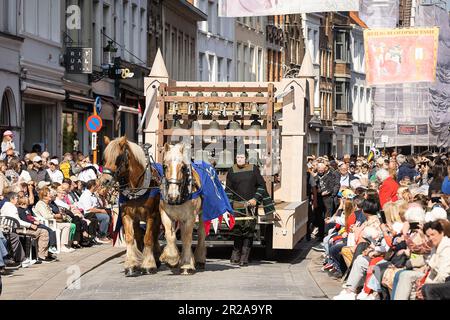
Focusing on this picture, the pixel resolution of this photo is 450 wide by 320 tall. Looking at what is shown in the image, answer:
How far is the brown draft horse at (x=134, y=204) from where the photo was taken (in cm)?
1866

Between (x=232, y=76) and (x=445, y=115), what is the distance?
14612 millimetres

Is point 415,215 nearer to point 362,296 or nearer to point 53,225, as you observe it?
point 362,296

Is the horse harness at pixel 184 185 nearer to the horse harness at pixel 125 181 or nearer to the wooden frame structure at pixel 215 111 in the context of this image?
the horse harness at pixel 125 181

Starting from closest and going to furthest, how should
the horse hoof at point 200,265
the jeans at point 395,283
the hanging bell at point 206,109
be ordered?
the jeans at point 395,283
the horse hoof at point 200,265
the hanging bell at point 206,109

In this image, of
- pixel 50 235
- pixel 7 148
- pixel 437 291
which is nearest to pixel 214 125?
pixel 50 235

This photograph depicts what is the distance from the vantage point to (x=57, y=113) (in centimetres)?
3812

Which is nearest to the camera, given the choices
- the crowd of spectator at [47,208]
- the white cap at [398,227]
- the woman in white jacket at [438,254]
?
the woman in white jacket at [438,254]

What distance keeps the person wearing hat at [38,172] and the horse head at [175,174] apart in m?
8.58

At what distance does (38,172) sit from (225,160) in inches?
197

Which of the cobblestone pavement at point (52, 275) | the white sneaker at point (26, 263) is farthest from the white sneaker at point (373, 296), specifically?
the white sneaker at point (26, 263)

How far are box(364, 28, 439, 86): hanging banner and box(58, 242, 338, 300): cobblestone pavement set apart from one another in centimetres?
1930

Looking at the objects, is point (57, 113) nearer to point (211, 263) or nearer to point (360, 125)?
point (211, 263)

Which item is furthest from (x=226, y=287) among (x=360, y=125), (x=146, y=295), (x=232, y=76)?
(x=360, y=125)

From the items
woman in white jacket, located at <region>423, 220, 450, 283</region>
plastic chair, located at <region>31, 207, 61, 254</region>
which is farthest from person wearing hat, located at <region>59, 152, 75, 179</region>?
woman in white jacket, located at <region>423, 220, 450, 283</region>
